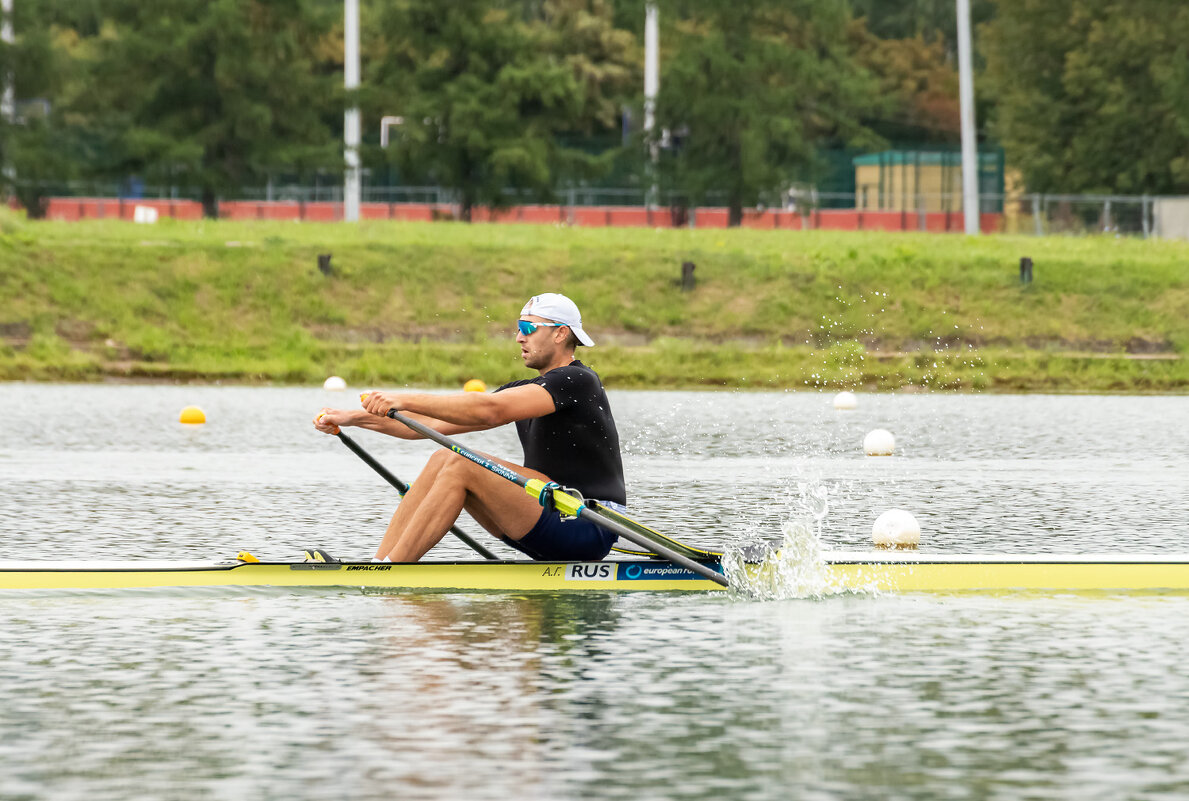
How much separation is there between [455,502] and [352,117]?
33423mm

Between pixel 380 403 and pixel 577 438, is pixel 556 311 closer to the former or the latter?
pixel 577 438

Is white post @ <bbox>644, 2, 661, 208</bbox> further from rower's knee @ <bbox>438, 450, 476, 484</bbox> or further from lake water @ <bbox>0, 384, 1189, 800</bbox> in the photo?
rower's knee @ <bbox>438, 450, 476, 484</bbox>

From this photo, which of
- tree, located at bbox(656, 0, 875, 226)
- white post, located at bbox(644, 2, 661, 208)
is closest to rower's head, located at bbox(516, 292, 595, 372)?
tree, located at bbox(656, 0, 875, 226)

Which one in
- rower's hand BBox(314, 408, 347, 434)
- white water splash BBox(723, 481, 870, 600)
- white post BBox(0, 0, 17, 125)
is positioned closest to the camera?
rower's hand BBox(314, 408, 347, 434)

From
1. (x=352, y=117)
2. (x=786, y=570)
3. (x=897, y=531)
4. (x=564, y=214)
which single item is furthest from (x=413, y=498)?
(x=564, y=214)

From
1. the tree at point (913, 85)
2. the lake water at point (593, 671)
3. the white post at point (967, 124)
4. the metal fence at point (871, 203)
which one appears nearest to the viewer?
the lake water at point (593, 671)

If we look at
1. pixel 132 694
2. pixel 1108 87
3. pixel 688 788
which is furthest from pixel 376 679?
pixel 1108 87

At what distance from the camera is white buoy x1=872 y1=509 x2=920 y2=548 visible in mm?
11453

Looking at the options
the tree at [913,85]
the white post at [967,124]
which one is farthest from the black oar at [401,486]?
the tree at [913,85]

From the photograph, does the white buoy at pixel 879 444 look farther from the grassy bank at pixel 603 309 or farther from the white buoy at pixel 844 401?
the grassy bank at pixel 603 309

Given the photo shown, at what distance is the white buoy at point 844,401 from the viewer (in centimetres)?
2423

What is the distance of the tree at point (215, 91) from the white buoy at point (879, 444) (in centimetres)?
2451

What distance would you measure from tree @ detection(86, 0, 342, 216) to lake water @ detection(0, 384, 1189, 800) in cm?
2732

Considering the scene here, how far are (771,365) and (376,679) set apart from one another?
21.6m
